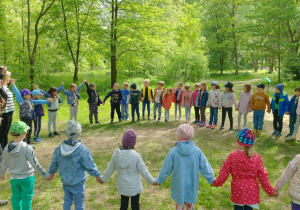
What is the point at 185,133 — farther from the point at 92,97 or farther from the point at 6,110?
the point at 92,97

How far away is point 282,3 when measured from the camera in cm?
2097

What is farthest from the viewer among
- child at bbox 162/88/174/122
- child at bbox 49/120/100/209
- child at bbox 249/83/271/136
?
child at bbox 162/88/174/122

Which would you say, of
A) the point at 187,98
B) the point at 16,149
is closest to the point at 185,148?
the point at 16,149

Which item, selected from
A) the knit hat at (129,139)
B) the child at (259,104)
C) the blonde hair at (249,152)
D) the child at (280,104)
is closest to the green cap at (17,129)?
the knit hat at (129,139)

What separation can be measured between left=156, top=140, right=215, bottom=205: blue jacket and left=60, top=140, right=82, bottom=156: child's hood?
134cm

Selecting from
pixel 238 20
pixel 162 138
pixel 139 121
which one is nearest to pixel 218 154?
pixel 162 138

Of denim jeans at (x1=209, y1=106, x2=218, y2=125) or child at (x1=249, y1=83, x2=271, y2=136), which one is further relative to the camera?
denim jeans at (x1=209, y1=106, x2=218, y2=125)

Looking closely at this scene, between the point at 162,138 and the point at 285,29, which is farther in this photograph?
the point at 285,29

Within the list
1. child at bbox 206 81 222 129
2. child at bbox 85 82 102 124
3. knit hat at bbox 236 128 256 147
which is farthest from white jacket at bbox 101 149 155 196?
child at bbox 85 82 102 124

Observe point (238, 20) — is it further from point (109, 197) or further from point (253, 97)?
point (109, 197)

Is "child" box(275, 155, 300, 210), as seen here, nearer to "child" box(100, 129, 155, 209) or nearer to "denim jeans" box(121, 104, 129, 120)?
"child" box(100, 129, 155, 209)

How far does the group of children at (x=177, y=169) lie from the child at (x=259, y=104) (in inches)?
223

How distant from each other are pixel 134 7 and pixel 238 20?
23.2m

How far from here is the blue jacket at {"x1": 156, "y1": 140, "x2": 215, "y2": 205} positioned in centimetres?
339
